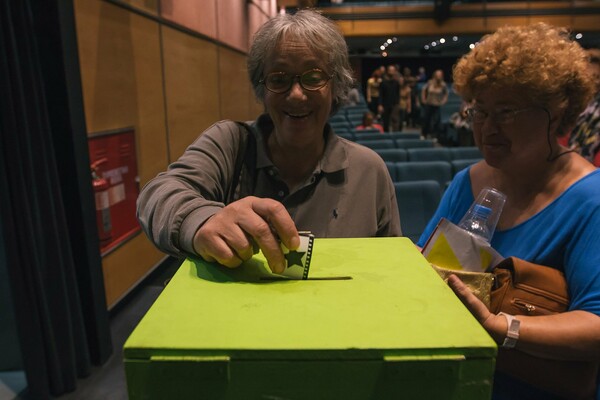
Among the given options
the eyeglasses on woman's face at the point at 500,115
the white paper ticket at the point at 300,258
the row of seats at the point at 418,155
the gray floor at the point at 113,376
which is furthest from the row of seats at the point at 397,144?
the white paper ticket at the point at 300,258

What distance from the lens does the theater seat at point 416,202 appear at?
2.84 metres

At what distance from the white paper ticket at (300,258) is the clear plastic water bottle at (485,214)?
58 centimetres

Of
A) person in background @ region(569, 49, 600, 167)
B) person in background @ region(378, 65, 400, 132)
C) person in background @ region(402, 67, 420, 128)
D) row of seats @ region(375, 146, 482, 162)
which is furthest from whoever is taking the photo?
person in background @ region(402, 67, 420, 128)

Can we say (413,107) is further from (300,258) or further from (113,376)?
(300,258)

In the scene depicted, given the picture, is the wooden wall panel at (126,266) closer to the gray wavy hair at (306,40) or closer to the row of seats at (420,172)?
the row of seats at (420,172)

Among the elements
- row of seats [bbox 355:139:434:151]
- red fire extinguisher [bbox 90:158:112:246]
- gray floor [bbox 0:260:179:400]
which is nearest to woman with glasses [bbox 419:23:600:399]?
gray floor [bbox 0:260:179:400]

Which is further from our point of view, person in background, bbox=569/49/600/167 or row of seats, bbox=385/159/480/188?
row of seats, bbox=385/159/480/188

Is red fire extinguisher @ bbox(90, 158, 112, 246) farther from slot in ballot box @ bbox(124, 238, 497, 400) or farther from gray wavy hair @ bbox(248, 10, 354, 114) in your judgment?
slot in ballot box @ bbox(124, 238, 497, 400)

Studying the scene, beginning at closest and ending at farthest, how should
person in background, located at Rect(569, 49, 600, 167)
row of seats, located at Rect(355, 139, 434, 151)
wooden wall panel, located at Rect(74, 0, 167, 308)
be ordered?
person in background, located at Rect(569, 49, 600, 167) → wooden wall panel, located at Rect(74, 0, 167, 308) → row of seats, located at Rect(355, 139, 434, 151)

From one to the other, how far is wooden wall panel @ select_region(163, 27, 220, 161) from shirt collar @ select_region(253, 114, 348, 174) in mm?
2803

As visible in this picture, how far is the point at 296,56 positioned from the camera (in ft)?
2.82

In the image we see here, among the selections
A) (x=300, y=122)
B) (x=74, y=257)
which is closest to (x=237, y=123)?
(x=300, y=122)

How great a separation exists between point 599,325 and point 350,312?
2.02ft

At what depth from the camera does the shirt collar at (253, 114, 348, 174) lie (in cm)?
95
